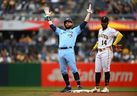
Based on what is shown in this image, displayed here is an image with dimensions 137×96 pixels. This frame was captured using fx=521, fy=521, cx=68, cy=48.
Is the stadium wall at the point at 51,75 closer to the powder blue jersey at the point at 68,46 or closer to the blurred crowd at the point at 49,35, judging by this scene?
the blurred crowd at the point at 49,35

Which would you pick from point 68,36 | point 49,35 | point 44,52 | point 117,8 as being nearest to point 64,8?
point 49,35

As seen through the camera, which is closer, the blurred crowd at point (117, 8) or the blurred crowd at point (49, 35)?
the blurred crowd at point (49, 35)

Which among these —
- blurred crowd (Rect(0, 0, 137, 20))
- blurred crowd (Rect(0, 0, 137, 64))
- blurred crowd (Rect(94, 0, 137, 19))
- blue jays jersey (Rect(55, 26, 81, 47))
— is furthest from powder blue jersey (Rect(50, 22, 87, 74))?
blurred crowd (Rect(94, 0, 137, 19))

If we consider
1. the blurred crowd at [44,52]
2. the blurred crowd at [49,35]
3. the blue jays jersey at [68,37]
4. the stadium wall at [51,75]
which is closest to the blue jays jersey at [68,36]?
the blue jays jersey at [68,37]

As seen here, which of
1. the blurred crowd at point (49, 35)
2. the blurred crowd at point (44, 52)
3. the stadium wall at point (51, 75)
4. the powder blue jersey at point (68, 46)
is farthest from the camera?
the blurred crowd at point (49, 35)

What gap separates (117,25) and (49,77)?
17.8 ft

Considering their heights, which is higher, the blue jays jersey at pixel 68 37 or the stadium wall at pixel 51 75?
the blue jays jersey at pixel 68 37

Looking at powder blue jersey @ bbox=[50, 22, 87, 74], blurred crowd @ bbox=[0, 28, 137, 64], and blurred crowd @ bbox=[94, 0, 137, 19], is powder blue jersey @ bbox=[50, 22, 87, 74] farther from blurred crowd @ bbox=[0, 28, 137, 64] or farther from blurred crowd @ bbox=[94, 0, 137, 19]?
blurred crowd @ bbox=[94, 0, 137, 19]

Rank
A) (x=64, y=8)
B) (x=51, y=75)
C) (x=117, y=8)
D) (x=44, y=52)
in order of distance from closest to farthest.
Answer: (x=51, y=75)
(x=44, y=52)
(x=117, y=8)
(x=64, y=8)

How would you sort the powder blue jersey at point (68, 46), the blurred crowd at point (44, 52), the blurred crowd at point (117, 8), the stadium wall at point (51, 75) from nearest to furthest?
the powder blue jersey at point (68, 46)
the stadium wall at point (51, 75)
the blurred crowd at point (44, 52)
the blurred crowd at point (117, 8)

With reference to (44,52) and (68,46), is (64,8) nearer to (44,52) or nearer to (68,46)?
(44,52)

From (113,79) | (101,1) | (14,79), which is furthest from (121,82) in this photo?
(101,1)

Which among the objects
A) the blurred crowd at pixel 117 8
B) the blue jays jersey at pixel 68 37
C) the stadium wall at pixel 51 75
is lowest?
the stadium wall at pixel 51 75

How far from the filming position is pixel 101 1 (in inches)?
1032
